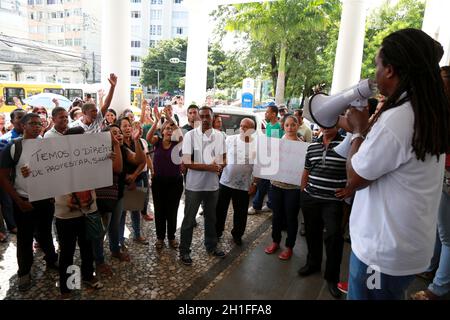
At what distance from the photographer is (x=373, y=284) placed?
150 centimetres

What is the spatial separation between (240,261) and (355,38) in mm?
6708

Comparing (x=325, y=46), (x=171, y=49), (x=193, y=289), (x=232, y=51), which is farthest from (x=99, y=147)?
(x=171, y=49)

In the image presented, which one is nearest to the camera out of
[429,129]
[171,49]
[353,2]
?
[429,129]

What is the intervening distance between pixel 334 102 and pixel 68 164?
2405mm

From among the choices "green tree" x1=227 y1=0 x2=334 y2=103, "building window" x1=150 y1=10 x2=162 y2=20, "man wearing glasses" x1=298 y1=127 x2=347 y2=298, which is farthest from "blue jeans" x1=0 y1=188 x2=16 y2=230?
"building window" x1=150 y1=10 x2=162 y2=20

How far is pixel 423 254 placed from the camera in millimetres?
1445

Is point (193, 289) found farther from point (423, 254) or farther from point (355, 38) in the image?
point (355, 38)

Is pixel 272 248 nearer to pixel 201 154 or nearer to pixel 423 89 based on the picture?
pixel 201 154

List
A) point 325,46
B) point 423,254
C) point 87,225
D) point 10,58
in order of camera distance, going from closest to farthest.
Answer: point 423,254, point 87,225, point 325,46, point 10,58

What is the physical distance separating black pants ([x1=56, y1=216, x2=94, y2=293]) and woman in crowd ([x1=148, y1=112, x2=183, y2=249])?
1.06 metres

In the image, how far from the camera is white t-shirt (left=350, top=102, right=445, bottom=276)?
52.1 inches

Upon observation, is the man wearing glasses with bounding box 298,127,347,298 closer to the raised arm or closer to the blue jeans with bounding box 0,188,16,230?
the raised arm

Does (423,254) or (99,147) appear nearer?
(423,254)
